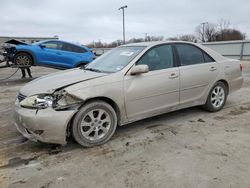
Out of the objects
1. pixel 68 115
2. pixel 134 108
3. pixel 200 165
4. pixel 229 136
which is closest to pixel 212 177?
pixel 200 165

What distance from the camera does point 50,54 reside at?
1059 cm

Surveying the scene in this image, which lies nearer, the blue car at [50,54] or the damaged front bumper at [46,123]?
the damaged front bumper at [46,123]

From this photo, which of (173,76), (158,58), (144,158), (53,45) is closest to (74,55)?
(53,45)

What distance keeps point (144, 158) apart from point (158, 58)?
1.88 m

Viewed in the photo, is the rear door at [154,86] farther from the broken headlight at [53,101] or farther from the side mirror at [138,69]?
the broken headlight at [53,101]

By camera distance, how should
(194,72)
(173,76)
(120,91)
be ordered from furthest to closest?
1. (194,72)
2. (173,76)
3. (120,91)

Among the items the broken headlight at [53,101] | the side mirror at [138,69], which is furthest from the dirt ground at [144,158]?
the side mirror at [138,69]

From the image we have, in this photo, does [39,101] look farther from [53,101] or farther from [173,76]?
[173,76]

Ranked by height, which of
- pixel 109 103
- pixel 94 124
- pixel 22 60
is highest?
pixel 22 60

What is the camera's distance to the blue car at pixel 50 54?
33.6 ft

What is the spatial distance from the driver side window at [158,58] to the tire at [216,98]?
125 centimetres

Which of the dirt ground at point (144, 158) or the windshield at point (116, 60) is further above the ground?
the windshield at point (116, 60)

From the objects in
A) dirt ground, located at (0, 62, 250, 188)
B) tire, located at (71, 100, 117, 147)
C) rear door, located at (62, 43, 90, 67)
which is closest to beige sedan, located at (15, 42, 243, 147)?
tire, located at (71, 100, 117, 147)

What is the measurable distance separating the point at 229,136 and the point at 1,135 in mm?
3764
